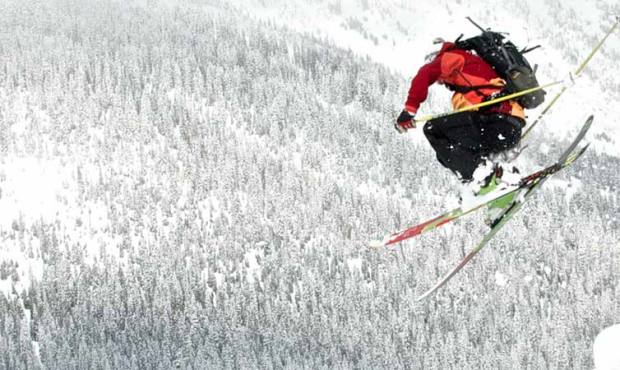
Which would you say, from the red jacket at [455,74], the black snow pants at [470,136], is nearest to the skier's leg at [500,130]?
the black snow pants at [470,136]

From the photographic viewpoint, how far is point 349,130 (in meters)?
105

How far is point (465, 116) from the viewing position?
970cm

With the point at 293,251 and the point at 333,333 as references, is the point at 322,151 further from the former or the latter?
the point at 333,333

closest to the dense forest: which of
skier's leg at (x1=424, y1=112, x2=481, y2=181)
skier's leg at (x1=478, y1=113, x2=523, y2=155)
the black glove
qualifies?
skier's leg at (x1=424, y1=112, x2=481, y2=181)

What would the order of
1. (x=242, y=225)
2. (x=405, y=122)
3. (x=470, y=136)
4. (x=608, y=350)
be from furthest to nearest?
(x=242, y=225) → (x=470, y=136) → (x=405, y=122) → (x=608, y=350)

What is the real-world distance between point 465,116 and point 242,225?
78763 millimetres

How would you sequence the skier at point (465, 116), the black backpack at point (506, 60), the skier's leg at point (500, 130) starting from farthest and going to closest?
the skier's leg at point (500, 130) < the skier at point (465, 116) < the black backpack at point (506, 60)

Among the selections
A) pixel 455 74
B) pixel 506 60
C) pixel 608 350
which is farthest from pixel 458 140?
pixel 608 350

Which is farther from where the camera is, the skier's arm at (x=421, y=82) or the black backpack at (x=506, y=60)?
the skier's arm at (x=421, y=82)

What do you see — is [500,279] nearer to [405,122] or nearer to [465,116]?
[465,116]

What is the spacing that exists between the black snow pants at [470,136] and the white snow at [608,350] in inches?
186

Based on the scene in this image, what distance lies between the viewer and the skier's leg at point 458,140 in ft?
32.0

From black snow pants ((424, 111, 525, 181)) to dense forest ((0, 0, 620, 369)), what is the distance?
60.4m

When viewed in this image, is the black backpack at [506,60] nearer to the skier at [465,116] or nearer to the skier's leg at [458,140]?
the skier at [465,116]
